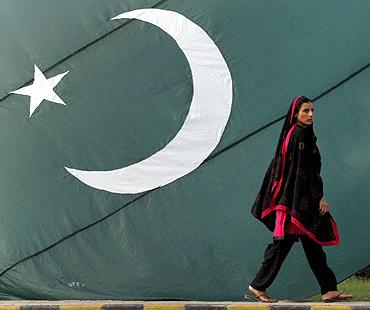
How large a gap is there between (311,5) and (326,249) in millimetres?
1777

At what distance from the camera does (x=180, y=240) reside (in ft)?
26.3

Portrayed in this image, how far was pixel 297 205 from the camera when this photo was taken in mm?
7047

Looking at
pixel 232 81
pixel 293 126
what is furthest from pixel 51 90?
pixel 293 126

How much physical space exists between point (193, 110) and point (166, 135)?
0.28m

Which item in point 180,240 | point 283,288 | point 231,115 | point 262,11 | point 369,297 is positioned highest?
point 262,11

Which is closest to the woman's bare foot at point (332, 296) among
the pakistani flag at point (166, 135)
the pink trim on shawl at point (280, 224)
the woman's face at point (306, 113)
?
the pink trim on shawl at point (280, 224)

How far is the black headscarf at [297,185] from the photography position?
707 centimetres

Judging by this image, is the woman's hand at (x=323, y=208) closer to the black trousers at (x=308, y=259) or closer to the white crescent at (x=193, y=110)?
the black trousers at (x=308, y=259)

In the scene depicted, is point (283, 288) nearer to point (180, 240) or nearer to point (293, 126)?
point (180, 240)

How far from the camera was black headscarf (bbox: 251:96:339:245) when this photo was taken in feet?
23.2

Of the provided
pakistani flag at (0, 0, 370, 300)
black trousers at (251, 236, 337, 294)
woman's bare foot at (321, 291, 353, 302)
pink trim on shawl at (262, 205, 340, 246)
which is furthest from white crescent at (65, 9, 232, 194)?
woman's bare foot at (321, 291, 353, 302)

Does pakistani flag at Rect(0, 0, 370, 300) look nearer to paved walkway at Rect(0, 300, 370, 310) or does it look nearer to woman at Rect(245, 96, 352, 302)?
paved walkway at Rect(0, 300, 370, 310)

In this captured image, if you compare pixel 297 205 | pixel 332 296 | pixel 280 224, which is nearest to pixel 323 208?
pixel 297 205

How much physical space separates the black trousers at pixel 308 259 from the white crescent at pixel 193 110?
1100 mm
